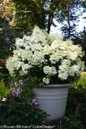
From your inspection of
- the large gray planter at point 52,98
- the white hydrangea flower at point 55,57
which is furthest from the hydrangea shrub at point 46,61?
the large gray planter at point 52,98

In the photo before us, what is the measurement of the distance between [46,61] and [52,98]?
0.58m

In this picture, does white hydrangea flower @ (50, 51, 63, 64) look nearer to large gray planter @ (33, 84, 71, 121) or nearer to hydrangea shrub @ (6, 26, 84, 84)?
hydrangea shrub @ (6, 26, 84, 84)

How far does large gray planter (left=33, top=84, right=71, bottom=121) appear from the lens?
2393 mm

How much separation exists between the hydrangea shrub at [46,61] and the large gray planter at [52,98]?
0.12m

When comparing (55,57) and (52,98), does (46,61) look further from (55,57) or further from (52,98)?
(52,98)

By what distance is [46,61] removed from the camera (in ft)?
8.02

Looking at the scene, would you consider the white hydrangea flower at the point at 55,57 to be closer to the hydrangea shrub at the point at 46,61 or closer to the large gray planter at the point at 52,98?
the hydrangea shrub at the point at 46,61

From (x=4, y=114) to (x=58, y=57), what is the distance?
3.61 feet

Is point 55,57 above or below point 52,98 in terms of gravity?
above

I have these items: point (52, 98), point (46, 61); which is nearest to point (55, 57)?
point (46, 61)

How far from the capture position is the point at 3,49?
10625 mm

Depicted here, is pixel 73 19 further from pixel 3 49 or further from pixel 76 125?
pixel 76 125

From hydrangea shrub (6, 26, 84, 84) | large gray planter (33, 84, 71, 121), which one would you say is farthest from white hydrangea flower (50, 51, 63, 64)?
large gray planter (33, 84, 71, 121)

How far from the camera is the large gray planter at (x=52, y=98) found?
2.39 meters
